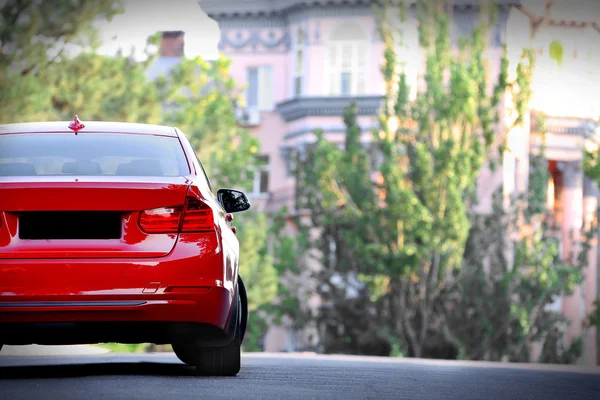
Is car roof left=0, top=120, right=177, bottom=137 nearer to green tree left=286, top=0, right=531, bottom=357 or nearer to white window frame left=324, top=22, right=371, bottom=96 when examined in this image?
green tree left=286, top=0, right=531, bottom=357

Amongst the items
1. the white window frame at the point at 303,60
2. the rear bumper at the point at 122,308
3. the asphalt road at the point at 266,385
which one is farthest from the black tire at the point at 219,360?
the white window frame at the point at 303,60

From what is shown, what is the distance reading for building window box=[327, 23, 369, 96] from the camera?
156 feet

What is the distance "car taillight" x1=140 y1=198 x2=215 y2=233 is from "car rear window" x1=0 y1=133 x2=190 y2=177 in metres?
0.49

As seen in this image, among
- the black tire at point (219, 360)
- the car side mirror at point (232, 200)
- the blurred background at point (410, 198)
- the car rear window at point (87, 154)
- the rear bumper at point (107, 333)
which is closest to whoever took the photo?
the rear bumper at point (107, 333)

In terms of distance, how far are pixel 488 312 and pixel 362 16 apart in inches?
605

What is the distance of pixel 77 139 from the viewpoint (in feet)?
33.0

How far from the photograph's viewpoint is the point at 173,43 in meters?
58.7

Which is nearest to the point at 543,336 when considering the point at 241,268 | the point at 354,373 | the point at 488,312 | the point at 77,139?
the point at 488,312

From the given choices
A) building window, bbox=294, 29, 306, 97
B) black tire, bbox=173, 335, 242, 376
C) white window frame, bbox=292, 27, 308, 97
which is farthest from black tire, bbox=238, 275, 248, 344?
building window, bbox=294, 29, 306, 97

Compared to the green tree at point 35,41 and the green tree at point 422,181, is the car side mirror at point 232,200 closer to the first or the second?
the green tree at point 35,41

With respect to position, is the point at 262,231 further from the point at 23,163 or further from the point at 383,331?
the point at 23,163

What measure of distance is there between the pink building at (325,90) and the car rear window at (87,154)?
109 ft

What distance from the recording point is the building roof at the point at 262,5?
156 feet

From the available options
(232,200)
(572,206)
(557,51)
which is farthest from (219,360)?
(572,206)
